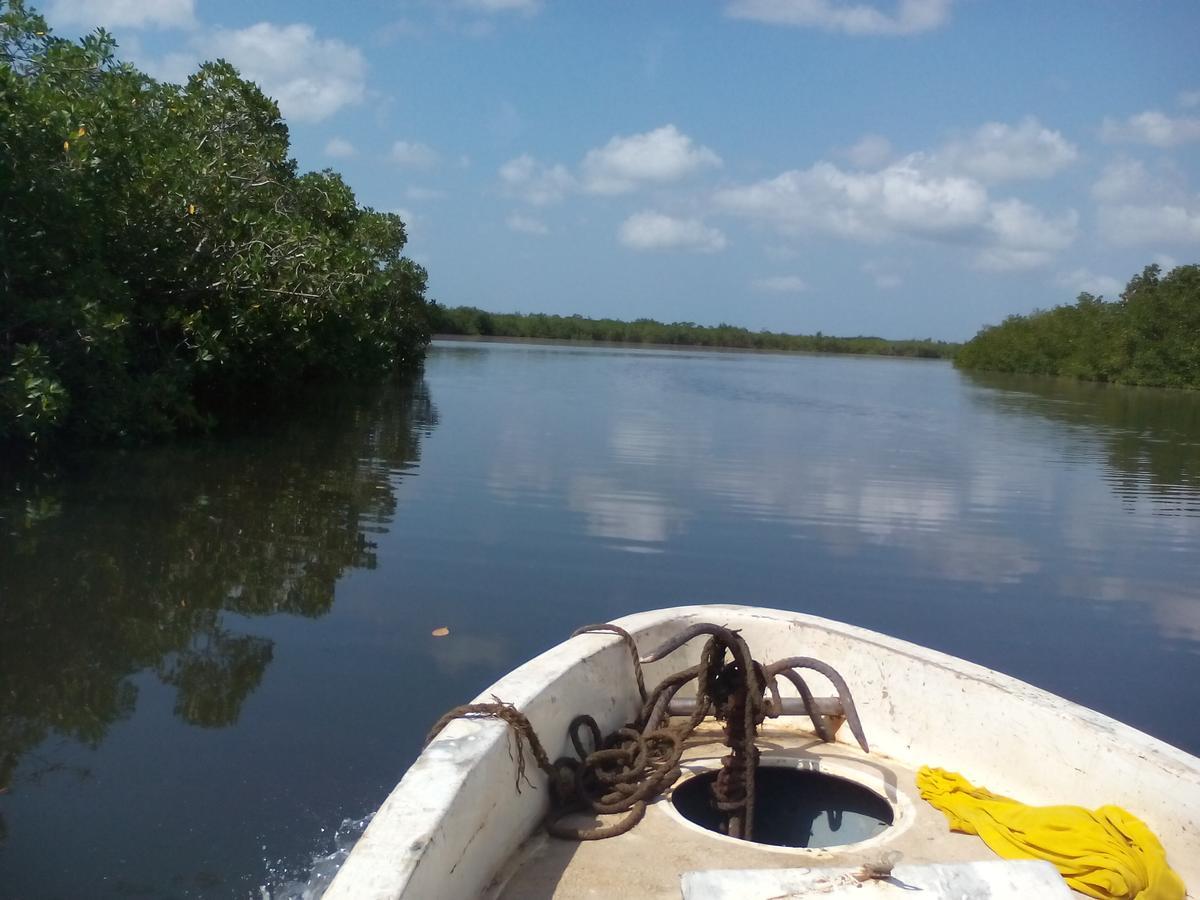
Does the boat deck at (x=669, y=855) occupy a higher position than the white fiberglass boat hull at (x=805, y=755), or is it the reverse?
the white fiberglass boat hull at (x=805, y=755)

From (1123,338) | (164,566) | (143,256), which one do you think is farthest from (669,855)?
(1123,338)

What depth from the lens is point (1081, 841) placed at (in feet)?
10.3

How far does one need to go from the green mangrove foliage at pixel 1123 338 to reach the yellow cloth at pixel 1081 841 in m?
51.1

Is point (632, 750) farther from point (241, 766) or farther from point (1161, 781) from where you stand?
point (241, 766)

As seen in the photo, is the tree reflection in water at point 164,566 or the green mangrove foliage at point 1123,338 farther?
the green mangrove foliage at point 1123,338

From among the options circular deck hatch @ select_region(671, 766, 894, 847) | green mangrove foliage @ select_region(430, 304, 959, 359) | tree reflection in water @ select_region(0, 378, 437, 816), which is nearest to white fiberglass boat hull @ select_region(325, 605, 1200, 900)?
circular deck hatch @ select_region(671, 766, 894, 847)

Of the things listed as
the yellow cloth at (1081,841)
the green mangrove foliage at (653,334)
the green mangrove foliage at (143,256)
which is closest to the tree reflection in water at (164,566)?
the green mangrove foliage at (143,256)

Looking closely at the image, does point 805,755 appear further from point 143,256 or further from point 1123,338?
point 1123,338

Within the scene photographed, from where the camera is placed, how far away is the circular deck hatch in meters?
3.96

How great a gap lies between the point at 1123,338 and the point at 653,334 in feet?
169

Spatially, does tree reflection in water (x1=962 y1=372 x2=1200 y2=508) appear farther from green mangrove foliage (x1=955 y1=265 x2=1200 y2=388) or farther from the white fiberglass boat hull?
the white fiberglass boat hull

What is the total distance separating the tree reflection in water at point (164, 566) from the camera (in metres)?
5.79

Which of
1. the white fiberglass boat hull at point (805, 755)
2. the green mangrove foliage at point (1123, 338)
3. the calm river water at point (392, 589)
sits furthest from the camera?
the green mangrove foliage at point (1123, 338)

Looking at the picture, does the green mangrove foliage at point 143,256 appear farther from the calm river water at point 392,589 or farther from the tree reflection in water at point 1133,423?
the tree reflection in water at point 1133,423
